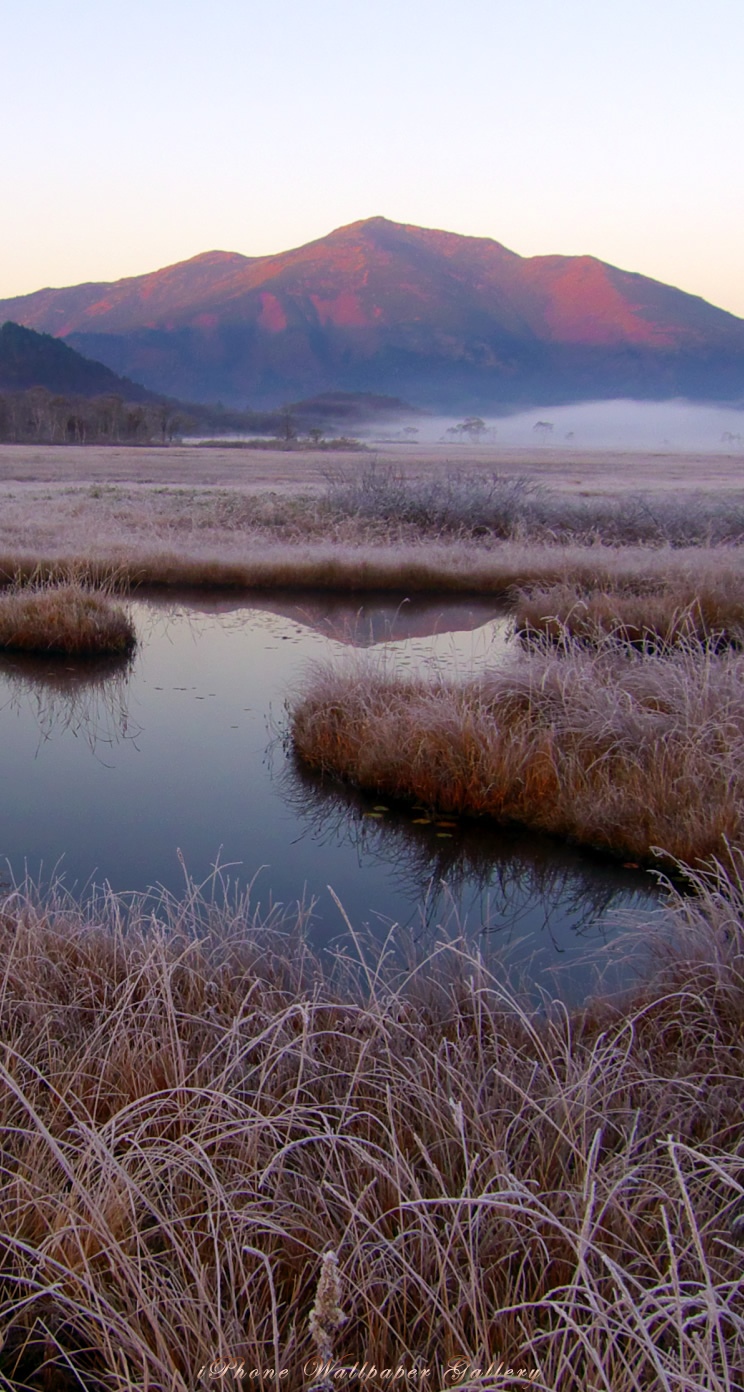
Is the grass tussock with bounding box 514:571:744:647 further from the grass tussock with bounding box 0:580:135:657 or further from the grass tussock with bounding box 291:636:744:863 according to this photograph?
the grass tussock with bounding box 0:580:135:657

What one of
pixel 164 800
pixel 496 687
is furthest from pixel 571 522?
pixel 164 800

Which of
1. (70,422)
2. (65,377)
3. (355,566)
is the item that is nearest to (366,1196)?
(355,566)

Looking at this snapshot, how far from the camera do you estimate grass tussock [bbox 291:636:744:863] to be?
20.4 ft

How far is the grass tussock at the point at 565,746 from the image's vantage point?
6.23m

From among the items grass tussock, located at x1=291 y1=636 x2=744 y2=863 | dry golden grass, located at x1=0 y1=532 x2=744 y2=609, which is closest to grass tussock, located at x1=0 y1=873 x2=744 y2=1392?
grass tussock, located at x1=291 y1=636 x2=744 y2=863

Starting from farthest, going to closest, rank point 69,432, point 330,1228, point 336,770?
point 69,432 → point 336,770 → point 330,1228

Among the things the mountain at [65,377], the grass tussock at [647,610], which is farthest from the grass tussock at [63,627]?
the mountain at [65,377]

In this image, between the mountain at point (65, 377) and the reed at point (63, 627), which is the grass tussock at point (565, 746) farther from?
the mountain at point (65, 377)

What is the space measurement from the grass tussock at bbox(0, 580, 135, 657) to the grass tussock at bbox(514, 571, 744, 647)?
5.26 m

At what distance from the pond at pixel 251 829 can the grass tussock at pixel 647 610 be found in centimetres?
149

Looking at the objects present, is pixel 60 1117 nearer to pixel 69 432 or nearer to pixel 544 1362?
pixel 544 1362

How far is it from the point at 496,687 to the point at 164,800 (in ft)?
9.61

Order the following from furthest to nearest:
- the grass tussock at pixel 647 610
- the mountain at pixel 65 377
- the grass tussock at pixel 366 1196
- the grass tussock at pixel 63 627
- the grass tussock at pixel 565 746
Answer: the mountain at pixel 65 377
the grass tussock at pixel 63 627
the grass tussock at pixel 647 610
the grass tussock at pixel 565 746
the grass tussock at pixel 366 1196

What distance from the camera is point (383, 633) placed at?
1308 cm
